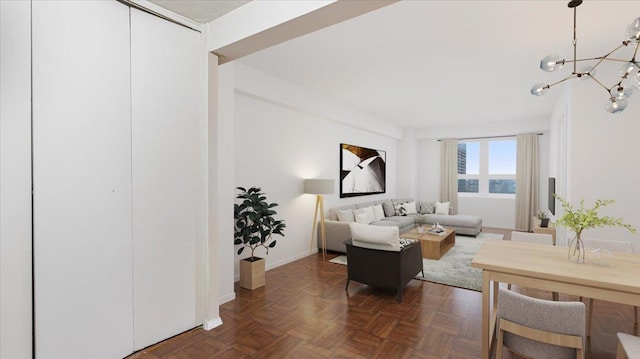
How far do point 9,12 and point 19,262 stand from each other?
1429 millimetres

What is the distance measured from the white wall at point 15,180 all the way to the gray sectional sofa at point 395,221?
12.5 feet

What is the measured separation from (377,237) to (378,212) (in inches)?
136

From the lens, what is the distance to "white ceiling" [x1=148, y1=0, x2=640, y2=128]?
2.67m

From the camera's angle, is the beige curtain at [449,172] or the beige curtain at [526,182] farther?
the beige curtain at [449,172]

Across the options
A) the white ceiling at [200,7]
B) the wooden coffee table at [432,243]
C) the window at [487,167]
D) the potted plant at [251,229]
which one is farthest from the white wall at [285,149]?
the window at [487,167]

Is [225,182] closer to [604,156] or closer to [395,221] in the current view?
[395,221]

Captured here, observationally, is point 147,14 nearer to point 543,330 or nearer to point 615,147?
point 543,330

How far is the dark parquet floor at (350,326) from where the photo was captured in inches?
92.3

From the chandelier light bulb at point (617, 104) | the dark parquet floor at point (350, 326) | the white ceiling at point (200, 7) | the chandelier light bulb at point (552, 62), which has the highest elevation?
the white ceiling at point (200, 7)

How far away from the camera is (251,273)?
11.9ft

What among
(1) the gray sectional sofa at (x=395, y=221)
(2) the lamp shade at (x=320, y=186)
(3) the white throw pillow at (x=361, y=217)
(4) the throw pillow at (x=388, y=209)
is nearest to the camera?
(2) the lamp shade at (x=320, y=186)

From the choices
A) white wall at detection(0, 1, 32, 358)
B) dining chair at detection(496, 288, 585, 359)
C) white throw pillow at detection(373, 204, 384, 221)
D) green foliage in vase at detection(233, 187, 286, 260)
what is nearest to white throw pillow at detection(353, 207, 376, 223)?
white throw pillow at detection(373, 204, 384, 221)

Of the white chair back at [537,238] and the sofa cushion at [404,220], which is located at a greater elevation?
the white chair back at [537,238]

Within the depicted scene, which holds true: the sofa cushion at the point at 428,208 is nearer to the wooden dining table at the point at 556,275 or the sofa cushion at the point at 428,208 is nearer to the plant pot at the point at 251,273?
the plant pot at the point at 251,273
